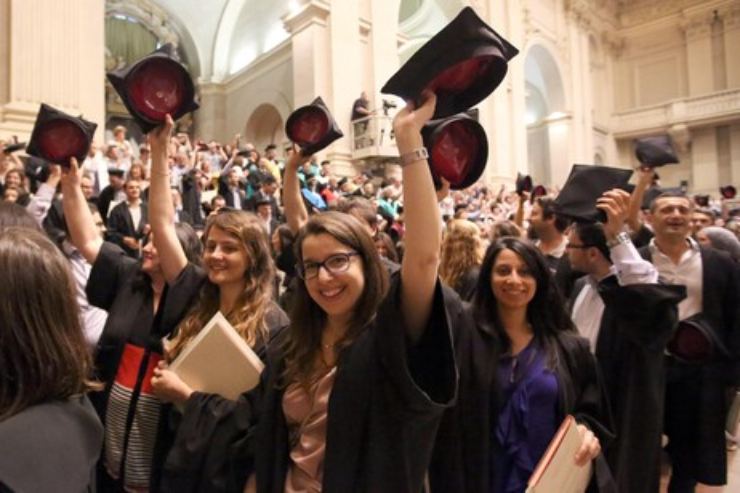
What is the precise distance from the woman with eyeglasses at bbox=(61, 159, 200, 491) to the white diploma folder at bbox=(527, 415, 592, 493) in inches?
50.0

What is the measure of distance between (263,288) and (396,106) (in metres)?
11.6

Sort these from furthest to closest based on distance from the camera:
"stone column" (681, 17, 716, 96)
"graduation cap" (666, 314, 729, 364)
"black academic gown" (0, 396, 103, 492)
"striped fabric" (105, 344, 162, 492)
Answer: "stone column" (681, 17, 716, 96) < "graduation cap" (666, 314, 729, 364) < "striped fabric" (105, 344, 162, 492) < "black academic gown" (0, 396, 103, 492)

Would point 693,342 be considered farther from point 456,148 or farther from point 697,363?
point 456,148

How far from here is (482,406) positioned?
5.94 feet

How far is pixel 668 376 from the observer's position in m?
2.75

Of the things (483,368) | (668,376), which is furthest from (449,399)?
(668,376)

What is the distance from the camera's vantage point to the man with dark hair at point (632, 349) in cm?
212

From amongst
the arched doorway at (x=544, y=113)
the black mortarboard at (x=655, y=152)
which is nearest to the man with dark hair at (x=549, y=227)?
the black mortarboard at (x=655, y=152)

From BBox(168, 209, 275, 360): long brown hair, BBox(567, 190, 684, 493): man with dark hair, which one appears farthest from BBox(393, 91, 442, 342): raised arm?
BBox(567, 190, 684, 493): man with dark hair

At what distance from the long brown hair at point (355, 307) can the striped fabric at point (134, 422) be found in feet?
2.40

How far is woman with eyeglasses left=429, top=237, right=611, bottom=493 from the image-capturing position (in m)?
1.77

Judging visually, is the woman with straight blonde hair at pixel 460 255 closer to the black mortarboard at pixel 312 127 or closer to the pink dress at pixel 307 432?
the black mortarboard at pixel 312 127

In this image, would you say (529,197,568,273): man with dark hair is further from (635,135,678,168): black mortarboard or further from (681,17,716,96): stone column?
(681,17,716,96): stone column

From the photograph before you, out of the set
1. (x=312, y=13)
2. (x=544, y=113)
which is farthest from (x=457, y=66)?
(x=544, y=113)
